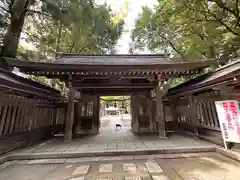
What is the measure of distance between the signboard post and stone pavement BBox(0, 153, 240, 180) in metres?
0.67

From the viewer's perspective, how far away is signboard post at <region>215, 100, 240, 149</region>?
13.1 ft

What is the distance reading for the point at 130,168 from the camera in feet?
11.6

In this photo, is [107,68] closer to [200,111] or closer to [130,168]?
[130,168]

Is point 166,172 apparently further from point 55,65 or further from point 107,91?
point 107,91

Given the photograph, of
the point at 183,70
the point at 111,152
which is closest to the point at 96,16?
the point at 183,70

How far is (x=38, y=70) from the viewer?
583 centimetres

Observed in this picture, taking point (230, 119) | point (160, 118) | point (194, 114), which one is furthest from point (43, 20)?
point (230, 119)

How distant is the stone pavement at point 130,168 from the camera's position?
3.08 m

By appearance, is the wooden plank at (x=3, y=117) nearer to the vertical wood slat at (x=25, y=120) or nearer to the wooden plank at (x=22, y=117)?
the wooden plank at (x=22, y=117)

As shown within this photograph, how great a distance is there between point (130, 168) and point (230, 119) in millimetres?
3393

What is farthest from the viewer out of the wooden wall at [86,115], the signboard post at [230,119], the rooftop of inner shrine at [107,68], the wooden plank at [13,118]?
the wooden wall at [86,115]

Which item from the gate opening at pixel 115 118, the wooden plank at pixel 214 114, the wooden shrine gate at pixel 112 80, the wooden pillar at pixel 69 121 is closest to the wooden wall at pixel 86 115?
the wooden shrine gate at pixel 112 80

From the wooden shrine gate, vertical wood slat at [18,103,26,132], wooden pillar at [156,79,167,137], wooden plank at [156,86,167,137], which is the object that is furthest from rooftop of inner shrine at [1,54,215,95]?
vertical wood slat at [18,103,26,132]

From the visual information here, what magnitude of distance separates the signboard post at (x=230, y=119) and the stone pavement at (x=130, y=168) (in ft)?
2.19
